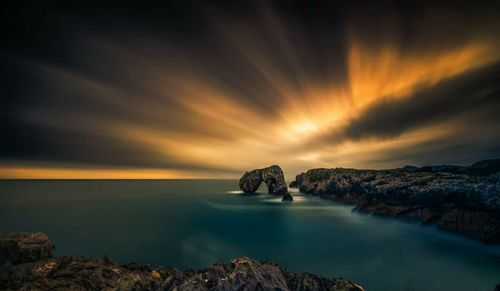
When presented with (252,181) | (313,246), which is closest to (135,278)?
(313,246)

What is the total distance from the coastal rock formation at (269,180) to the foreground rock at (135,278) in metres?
70.0

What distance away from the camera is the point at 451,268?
20484 mm

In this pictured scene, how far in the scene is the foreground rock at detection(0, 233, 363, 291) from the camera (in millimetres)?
10984

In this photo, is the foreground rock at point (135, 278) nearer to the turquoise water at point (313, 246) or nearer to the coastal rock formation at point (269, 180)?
the turquoise water at point (313, 246)

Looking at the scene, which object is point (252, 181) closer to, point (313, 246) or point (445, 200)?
point (445, 200)

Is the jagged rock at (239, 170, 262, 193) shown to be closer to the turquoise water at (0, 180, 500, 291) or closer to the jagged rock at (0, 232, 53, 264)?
the turquoise water at (0, 180, 500, 291)

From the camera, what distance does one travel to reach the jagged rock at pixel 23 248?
12836mm

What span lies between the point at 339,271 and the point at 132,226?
33.9 m

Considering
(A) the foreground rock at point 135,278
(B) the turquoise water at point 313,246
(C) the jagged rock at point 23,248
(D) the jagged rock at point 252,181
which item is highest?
(D) the jagged rock at point 252,181

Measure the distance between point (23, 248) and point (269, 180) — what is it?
79.4 metres

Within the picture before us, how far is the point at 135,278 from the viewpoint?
12719 millimetres

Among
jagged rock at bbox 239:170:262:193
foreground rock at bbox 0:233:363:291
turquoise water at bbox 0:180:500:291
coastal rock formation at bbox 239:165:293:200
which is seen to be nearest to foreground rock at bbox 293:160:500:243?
turquoise water at bbox 0:180:500:291

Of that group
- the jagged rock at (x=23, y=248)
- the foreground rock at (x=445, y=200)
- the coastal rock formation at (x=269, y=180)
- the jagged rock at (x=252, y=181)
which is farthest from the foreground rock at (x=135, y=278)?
the jagged rock at (x=252, y=181)

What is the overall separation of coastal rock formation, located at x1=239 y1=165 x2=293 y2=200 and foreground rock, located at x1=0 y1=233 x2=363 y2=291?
70.0m
